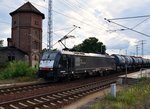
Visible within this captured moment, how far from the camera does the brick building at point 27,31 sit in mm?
72125

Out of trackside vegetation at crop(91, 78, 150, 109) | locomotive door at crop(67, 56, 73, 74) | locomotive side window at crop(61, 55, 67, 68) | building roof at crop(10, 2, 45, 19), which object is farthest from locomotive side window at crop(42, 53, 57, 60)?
building roof at crop(10, 2, 45, 19)

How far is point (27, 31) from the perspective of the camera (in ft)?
237

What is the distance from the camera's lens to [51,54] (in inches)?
1093

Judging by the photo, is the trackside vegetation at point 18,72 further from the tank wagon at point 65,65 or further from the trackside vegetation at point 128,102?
the trackside vegetation at point 128,102

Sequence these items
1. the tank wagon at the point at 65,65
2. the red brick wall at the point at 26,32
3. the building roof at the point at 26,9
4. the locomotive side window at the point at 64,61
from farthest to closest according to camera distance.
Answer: the building roof at the point at 26,9 → the red brick wall at the point at 26,32 → the locomotive side window at the point at 64,61 → the tank wagon at the point at 65,65

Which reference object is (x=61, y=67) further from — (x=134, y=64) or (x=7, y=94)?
(x=134, y=64)

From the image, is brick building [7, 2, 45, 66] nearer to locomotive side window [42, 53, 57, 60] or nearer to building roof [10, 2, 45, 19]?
building roof [10, 2, 45, 19]

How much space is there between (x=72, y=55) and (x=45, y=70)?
3.16 m

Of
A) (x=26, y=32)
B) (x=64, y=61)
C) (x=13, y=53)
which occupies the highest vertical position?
(x=26, y=32)

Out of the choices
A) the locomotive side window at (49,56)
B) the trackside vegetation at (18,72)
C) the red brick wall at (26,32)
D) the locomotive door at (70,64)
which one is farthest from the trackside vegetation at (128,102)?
the red brick wall at (26,32)

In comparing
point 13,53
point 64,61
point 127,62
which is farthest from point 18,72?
point 13,53

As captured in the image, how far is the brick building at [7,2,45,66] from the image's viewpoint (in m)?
72.1

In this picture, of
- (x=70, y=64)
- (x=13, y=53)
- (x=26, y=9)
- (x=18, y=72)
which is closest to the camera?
(x=70, y=64)

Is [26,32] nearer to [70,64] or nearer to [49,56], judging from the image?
[70,64]
